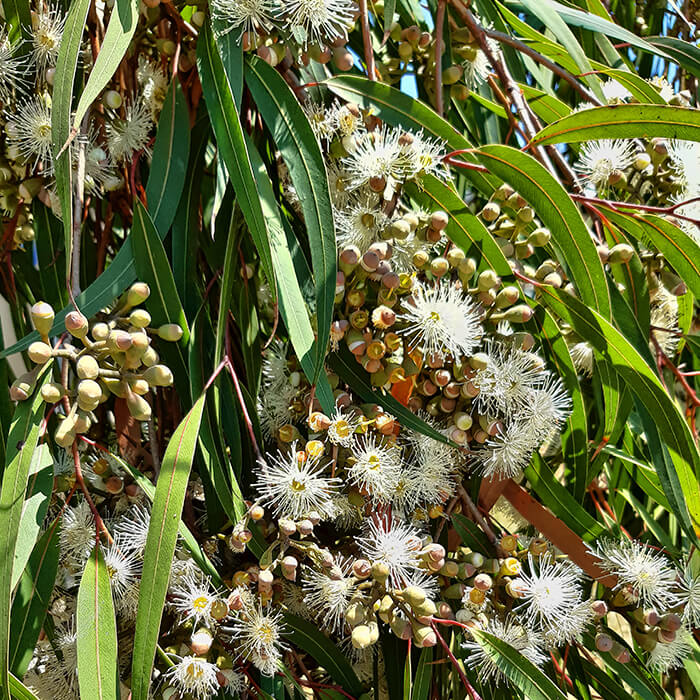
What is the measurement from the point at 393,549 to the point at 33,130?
1.95 feet

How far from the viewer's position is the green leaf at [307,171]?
78 cm

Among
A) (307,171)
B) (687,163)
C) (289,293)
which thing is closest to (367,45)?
(307,171)

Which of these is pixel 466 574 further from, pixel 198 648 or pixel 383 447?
pixel 198 648

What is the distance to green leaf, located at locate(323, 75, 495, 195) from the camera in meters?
0.91

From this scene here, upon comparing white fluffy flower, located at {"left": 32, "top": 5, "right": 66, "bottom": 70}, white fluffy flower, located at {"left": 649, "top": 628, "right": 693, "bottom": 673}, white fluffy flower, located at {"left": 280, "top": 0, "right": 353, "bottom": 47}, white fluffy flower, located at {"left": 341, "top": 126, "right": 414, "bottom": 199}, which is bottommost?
white fluffy flower, located at {"left": 649, "top": 628, "right": 693, "bottom": 673}

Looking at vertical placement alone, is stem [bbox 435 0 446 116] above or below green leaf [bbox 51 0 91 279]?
above

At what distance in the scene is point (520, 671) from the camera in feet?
2.78

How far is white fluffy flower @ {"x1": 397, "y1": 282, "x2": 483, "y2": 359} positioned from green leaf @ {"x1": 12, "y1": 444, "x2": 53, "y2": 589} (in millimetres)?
367

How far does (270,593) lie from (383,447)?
0.18 meters

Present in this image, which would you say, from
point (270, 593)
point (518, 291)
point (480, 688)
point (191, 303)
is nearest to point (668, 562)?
point (480, 688)

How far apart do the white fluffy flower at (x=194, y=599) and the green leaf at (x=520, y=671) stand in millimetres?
274

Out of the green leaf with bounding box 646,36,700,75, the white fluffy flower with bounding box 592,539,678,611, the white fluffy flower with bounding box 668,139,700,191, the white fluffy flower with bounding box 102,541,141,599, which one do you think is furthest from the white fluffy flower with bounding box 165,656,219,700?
the green leaf with bounding box 646,36,700,75

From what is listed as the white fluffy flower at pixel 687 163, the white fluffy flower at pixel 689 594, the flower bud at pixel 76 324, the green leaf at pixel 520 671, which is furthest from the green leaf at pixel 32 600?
the white fluffy flower at pixel 687 163

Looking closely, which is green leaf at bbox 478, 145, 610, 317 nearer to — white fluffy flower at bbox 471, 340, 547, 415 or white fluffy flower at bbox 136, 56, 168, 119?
white fluffy flower at bbox 471, 340, 547, 415
